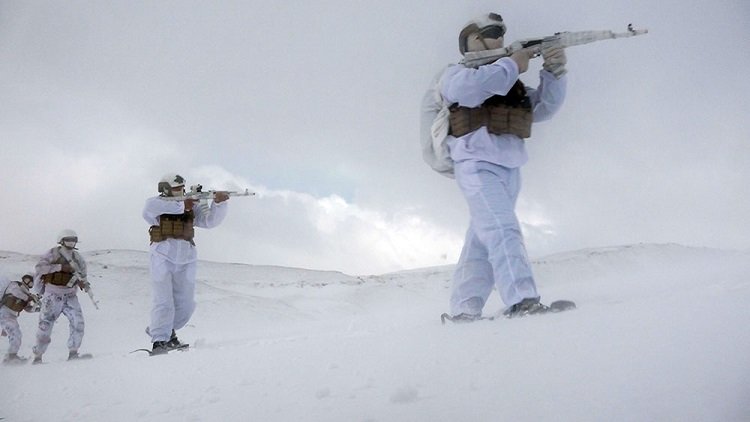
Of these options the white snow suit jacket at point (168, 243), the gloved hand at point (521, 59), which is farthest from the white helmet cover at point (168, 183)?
the gloved hand at point (521, 59)

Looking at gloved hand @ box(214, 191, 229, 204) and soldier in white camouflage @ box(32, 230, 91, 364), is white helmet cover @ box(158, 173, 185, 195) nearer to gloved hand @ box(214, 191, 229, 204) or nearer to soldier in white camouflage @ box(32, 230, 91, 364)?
gloved hand @ box(214, 191, 229, 204)

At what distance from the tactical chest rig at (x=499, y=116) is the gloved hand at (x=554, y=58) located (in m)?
0.19

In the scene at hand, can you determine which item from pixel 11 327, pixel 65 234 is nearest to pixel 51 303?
pixel 65 234

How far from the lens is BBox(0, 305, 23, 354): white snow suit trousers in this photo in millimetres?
6441

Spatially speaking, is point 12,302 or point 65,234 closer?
point 65,234

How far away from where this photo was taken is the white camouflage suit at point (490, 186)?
2.22 metres

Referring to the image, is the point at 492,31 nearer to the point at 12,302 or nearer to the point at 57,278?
the point at 57,278

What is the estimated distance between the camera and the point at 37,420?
1.54 meters

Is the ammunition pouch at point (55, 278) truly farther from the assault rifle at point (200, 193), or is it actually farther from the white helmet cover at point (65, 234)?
the assault rifle at point (200, 193)

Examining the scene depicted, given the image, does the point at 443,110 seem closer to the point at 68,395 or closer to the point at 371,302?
the point at 68,395

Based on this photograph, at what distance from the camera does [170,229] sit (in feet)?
14.8

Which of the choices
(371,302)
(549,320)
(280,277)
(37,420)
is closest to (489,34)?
(549,320)

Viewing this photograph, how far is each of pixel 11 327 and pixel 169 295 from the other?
365cm

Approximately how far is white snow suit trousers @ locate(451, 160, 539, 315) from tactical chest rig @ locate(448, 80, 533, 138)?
17 centimetres
